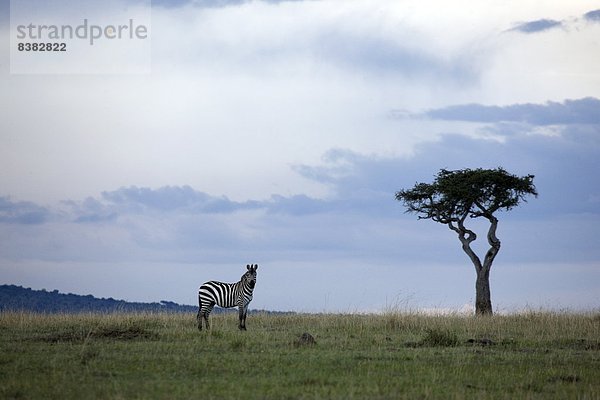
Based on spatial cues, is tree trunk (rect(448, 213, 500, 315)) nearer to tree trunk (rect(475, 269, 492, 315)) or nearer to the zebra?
tree trunk (rect(475, 269, 492, 315))

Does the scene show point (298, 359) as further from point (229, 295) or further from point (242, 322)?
point (229, 295)

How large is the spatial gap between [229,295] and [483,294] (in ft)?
46.0

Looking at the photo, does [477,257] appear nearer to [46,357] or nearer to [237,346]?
[237,346]

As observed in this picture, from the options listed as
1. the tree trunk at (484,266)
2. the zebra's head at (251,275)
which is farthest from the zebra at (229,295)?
the tree trunk at (484,266)

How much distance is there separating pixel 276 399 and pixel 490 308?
81.6ft

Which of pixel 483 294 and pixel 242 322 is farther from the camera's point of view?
pixel 483 294

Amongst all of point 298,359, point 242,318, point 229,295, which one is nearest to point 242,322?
point 242,318

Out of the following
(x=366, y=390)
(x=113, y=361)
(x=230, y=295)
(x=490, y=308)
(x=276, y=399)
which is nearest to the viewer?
(x=276, y=399)

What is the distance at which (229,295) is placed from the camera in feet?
86.5

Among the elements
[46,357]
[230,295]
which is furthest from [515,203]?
[46,357]

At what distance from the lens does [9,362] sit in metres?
16.8

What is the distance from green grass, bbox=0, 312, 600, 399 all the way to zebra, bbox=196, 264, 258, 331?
727 millimetres

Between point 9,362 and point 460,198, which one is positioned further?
point 460,198

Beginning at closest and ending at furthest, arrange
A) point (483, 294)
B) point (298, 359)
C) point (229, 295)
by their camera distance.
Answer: point (298, 359) → point (229, 295) → point (483, 294)
